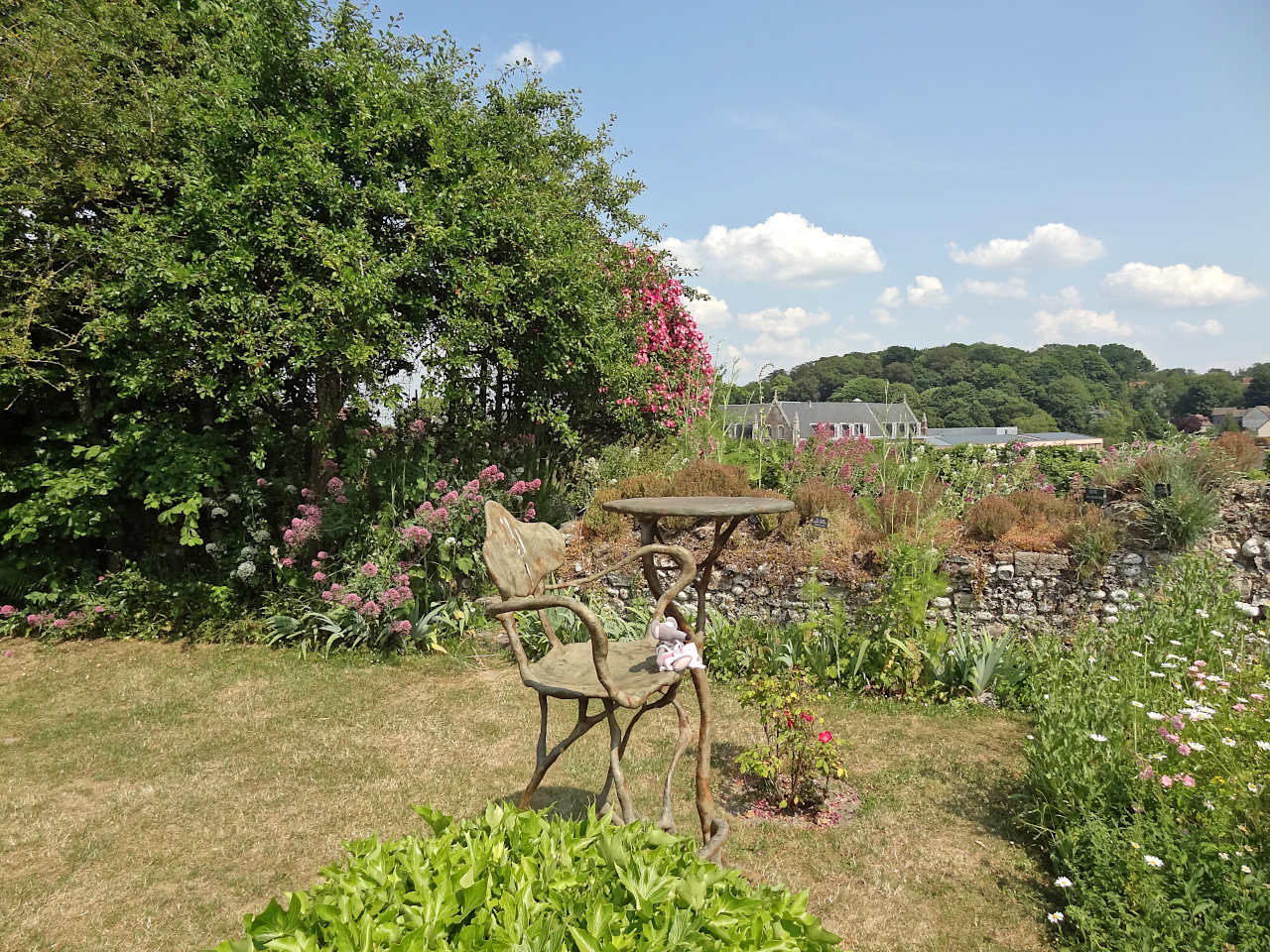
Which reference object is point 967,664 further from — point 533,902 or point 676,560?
point 533,902

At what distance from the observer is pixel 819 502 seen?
624cm

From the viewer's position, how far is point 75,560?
670cm

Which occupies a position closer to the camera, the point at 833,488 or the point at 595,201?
the point at 833,488

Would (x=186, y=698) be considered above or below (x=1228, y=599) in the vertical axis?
below

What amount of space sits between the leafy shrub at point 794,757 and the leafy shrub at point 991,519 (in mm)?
2757

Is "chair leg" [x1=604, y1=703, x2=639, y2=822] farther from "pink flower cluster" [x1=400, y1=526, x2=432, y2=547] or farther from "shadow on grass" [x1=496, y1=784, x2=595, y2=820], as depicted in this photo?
"pink flower cluster" [x1=400, y1=526, x2=432, y2=547]

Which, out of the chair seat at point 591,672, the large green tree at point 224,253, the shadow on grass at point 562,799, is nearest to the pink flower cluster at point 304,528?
the large green tree at point 224,253

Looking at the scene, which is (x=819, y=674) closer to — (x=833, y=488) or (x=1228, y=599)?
(x=833, y=488)

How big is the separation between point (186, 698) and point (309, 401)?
11.4 ft

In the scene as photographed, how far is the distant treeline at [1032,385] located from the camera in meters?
71.5

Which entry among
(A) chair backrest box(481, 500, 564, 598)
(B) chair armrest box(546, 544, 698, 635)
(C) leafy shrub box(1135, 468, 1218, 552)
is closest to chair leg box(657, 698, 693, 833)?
(B) chair armrest box(546, 544, 698, 635)

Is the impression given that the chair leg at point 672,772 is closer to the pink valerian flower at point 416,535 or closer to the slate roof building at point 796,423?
the pink valerian flower at point 416,535

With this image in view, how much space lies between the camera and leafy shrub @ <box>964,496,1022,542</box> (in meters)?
5.58

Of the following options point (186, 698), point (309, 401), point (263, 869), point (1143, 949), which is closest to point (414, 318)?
point (309, 401)
